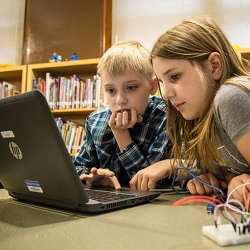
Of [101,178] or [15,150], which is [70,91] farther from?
[15,150]

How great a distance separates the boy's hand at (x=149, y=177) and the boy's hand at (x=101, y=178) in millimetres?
53

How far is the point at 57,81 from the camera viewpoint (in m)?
2.77

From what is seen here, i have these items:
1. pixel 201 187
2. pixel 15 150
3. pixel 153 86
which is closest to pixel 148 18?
pixel 153 86

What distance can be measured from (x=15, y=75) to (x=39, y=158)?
2.65 metres

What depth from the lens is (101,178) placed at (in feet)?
3.36

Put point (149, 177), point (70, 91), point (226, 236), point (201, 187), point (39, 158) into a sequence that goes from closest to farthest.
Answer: point (226, 236), point (39, 158), point (201, 187), point (149, 177), point (70, 91)

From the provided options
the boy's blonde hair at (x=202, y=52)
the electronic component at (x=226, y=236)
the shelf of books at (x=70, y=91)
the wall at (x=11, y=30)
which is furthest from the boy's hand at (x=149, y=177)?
the wall at (x=11, y=30)

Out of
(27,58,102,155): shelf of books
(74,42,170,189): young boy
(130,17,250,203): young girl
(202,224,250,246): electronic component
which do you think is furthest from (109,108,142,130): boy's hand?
(27,58,102,155): shelf of books

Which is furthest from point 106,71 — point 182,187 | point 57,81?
point 57,81

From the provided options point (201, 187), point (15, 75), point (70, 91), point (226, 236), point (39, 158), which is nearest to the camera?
point (226, 236)

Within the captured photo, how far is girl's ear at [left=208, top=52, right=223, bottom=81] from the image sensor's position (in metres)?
1.00

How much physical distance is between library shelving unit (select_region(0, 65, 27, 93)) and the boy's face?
68.6 inches

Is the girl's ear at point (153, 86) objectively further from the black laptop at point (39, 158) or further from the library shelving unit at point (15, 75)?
the library shelving unit at point (15, 75)

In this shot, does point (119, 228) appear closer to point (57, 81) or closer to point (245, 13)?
point (57, 81)
